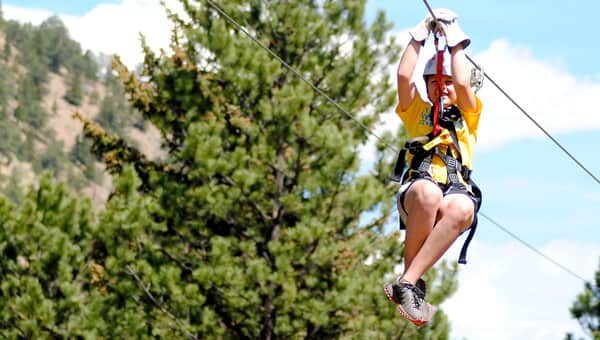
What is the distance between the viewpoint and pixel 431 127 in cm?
439

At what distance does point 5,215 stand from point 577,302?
44.5 ft

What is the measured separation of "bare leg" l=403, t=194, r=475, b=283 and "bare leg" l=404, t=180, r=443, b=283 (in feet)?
0.12

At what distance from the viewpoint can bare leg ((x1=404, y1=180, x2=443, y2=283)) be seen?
4.20 m

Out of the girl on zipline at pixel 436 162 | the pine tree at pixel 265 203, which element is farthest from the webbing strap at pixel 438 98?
the pine tree at pixel 265 203

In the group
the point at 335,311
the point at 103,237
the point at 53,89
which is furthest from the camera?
the point at 53,89

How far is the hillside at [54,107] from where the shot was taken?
141m

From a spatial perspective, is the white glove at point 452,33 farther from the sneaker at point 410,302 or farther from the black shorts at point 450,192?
the sneaker at point 410,302

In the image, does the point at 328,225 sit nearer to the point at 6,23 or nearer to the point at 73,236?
the point at 73,236

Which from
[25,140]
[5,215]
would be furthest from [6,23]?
[5,215]

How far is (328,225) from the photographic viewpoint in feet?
55.4

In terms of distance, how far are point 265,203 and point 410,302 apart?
532 inches

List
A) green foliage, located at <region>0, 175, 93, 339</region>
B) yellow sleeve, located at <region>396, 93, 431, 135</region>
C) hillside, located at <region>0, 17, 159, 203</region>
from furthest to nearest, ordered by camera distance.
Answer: hillside, located at <region>0, 17, 159, 203</region>, green foliage, located at <region>0, 175, 93, 339</region>, yellow sleeve, located at <region>396, 93, 431, 135</region>

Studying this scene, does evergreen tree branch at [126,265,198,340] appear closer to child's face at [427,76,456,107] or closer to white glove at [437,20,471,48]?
child's face at [427,76,456,107]

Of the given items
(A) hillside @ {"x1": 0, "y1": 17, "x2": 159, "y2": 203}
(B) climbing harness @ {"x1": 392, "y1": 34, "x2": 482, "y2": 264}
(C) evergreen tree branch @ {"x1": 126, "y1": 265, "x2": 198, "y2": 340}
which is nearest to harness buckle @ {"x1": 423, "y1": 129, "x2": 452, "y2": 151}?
(B) climbing harness @ {"x1": 392, "y1": 34, "x2": 482, "y2": 264}
